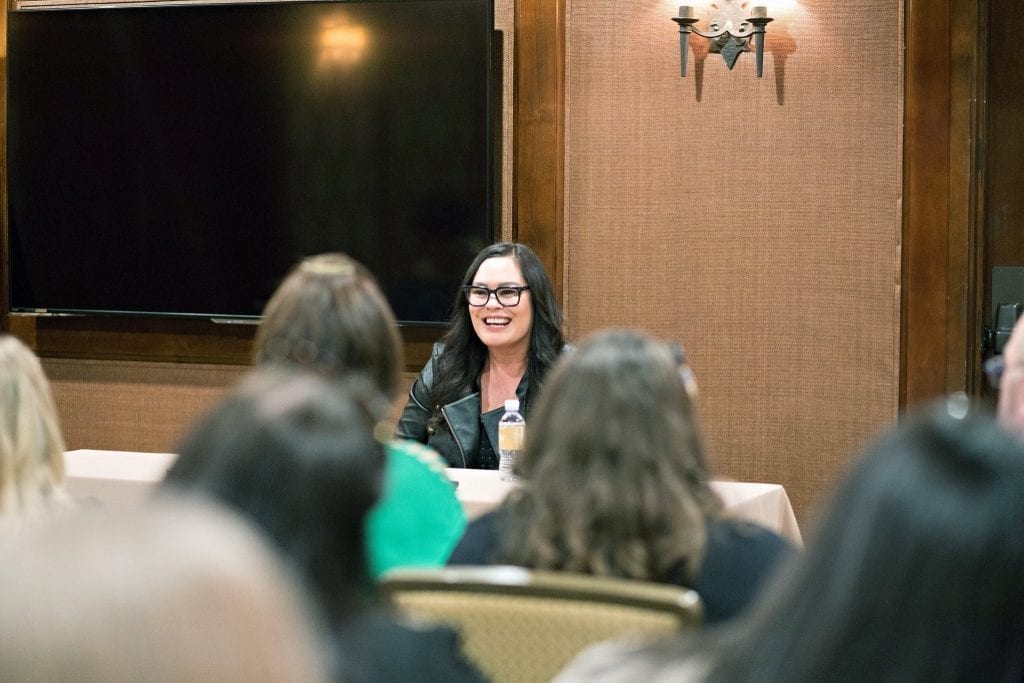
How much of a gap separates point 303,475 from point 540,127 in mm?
3554

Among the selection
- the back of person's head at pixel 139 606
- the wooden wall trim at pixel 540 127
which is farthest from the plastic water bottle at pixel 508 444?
the back of person's head at pixel 139 606

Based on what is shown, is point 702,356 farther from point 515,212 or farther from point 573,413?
point 573,413

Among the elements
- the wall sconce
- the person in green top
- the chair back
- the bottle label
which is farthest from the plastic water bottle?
the chair back

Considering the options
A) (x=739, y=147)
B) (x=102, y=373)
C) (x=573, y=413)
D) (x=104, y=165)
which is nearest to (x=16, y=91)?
(x=104, y=165)

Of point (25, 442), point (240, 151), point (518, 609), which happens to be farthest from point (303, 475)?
point (240, 151)

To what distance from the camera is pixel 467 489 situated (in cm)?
321

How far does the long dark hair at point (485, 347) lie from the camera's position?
379cm

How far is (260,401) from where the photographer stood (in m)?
1.22

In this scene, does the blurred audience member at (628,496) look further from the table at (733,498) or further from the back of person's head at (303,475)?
the table at (733,498)

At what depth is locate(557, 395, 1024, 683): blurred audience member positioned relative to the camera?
0.92 metres

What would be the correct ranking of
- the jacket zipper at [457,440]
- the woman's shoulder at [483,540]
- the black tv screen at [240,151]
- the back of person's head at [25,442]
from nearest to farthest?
the woman's shoulder at [483,540] → the back of person's head at [25,442] → the jacket zipper at [457,440] → the black tv screen at [240,151]

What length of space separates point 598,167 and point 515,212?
1.09 feet

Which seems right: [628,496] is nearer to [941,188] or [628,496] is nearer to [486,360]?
[486,360]

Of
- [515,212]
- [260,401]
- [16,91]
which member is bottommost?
[260,401]
